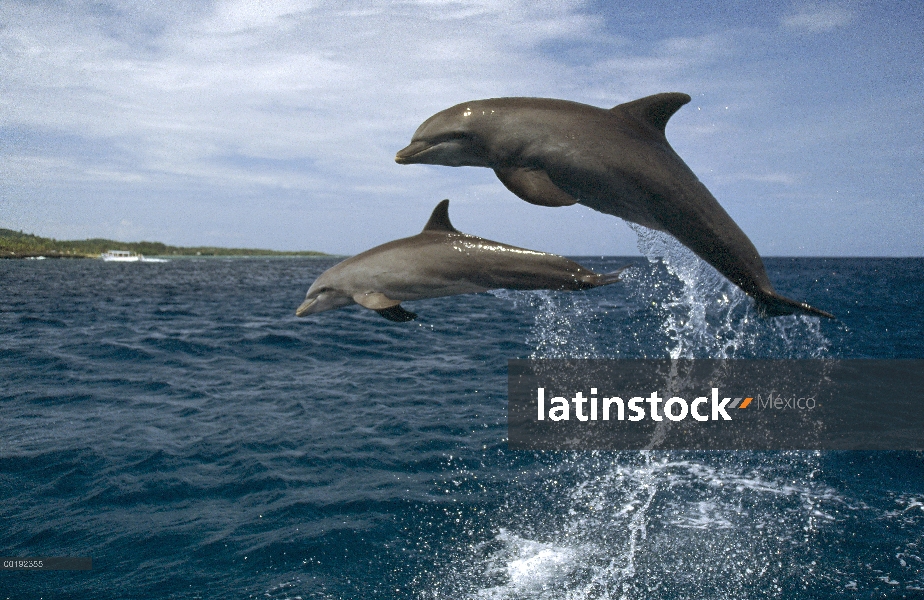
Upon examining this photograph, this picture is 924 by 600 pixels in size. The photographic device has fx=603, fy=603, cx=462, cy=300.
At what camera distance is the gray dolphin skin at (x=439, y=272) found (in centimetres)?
356

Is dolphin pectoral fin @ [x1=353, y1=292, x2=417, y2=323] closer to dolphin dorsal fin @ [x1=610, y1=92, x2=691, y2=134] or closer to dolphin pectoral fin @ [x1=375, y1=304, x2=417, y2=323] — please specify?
dolphin pectoral fin @ [x1=375, y1=304, x2=417, y2=323]

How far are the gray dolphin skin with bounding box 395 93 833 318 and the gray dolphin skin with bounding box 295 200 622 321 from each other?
1.37 feet

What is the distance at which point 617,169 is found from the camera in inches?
134

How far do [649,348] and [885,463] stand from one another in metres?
13.0

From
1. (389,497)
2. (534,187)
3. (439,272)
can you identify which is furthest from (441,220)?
(389,497)

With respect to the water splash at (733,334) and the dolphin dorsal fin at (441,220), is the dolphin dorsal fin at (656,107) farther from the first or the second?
the water splash at (733,334)

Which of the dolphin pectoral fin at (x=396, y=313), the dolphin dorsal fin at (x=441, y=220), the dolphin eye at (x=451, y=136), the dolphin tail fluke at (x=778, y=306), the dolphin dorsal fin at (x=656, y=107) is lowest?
the dolphin pectoral fin at (x=396, y=313)

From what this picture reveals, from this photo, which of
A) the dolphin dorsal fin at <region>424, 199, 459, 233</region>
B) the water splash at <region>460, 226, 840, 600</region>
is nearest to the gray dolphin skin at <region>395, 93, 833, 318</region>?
the dolphin dorsal fin at <region>424, 199, 459, 233</region>

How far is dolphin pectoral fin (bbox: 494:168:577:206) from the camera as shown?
3299 mm

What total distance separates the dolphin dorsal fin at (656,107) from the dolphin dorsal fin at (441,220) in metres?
1.23

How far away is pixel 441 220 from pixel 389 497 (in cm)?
1315

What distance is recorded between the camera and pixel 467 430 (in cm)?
2019

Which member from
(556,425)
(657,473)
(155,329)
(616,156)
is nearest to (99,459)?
(556,425)

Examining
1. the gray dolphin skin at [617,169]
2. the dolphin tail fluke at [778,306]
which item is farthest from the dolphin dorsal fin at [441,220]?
the dolphin tail fluke at [778,306]
